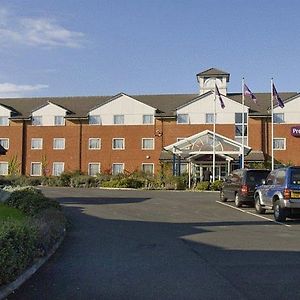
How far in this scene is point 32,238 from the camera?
8.95m

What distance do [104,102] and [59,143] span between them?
6532mm

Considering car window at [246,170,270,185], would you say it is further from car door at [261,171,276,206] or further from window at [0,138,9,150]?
window at [0,138,9,150]

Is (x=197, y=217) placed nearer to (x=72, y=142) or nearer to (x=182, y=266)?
(x=182, y=266)

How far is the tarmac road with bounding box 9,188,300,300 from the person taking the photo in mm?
7157

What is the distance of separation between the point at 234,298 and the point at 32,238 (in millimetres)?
3814

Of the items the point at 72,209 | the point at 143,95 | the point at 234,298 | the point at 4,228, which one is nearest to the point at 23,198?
the point at 72,209

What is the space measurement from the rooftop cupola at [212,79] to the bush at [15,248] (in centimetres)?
4842

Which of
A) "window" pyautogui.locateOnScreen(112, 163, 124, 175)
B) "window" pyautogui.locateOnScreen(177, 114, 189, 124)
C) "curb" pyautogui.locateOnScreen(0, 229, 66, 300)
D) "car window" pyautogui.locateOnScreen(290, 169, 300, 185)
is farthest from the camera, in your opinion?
"window" pyautogui.locateOnScreen(112, 163, 124, 175)

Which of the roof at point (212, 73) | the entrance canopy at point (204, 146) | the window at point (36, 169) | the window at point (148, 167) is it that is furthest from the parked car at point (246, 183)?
the window at point (36, 169)

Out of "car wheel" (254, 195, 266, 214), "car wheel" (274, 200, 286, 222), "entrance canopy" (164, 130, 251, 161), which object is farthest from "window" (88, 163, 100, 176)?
"car wheel" (274, 200, 286, 222)

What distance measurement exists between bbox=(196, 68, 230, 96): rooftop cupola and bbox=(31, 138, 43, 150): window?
A: 18.2 m

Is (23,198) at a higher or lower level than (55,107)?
lower

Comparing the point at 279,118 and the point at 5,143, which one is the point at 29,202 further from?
the point at 5,143

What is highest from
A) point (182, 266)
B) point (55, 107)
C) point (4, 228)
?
point (55, 107)
